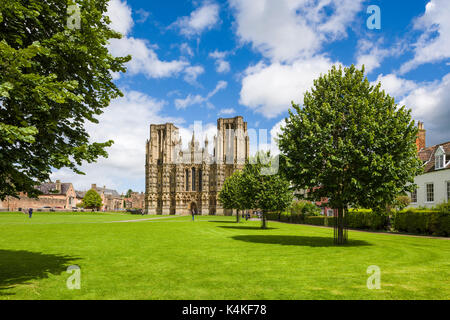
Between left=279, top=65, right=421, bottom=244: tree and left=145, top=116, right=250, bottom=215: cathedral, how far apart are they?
79.3m

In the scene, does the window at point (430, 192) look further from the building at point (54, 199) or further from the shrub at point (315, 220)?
the building at point (54, 199)

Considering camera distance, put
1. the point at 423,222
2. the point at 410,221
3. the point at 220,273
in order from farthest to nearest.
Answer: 1. the point at 410,221
2. the point at 423,222
3. the point at 220,273

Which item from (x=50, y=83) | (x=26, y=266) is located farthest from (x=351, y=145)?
(x=26, y=266)

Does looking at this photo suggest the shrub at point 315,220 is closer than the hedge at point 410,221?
No

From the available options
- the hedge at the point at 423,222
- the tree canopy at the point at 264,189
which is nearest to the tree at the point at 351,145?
the hedge at the point at 423,222

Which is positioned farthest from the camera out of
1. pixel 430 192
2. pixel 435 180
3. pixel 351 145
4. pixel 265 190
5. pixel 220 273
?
pixel 430 192

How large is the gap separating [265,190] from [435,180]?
18.0m

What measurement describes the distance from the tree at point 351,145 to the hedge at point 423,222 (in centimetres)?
1051

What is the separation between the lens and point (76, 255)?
45.1ft

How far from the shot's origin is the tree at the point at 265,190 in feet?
104

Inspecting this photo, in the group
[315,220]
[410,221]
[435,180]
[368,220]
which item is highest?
[435,180]

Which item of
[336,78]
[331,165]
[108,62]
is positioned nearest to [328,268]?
[331,165]

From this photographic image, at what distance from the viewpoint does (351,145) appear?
16.7 meters

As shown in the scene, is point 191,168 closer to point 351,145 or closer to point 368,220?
point 368,220
